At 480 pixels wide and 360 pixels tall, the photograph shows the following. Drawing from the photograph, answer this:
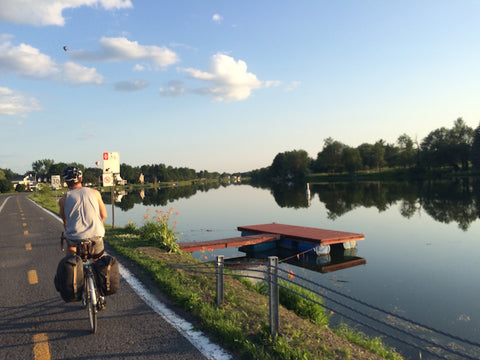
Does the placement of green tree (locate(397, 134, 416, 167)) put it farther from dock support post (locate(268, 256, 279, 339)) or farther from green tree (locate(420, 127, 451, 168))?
dock support post (locate(268, 256, 279, 339))

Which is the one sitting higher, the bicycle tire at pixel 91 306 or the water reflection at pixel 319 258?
the bicycle tire at pixel 91 306

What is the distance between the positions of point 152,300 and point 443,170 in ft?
359

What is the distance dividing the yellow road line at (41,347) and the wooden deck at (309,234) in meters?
13.1

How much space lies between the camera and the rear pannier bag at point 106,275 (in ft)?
16.9

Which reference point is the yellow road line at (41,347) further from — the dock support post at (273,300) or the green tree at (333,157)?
the green tree at (333,157)

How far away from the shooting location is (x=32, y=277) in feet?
27.8

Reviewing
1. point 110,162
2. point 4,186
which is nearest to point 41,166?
point 4,186

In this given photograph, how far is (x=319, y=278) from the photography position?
13070 millimetres

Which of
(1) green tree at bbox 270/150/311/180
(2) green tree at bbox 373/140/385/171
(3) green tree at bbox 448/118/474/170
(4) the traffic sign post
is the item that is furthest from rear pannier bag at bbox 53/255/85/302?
(1) green tree at bbox 270/150/311/180

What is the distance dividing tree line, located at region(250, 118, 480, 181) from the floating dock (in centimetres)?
8169

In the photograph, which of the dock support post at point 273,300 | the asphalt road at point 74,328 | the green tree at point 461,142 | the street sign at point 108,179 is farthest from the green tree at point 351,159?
the dock support post at point 273,300

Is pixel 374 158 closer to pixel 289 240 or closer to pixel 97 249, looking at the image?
pixel 289 240

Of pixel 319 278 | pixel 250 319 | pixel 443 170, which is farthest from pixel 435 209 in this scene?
pixel 443 170

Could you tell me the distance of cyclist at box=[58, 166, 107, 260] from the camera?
526 cm
